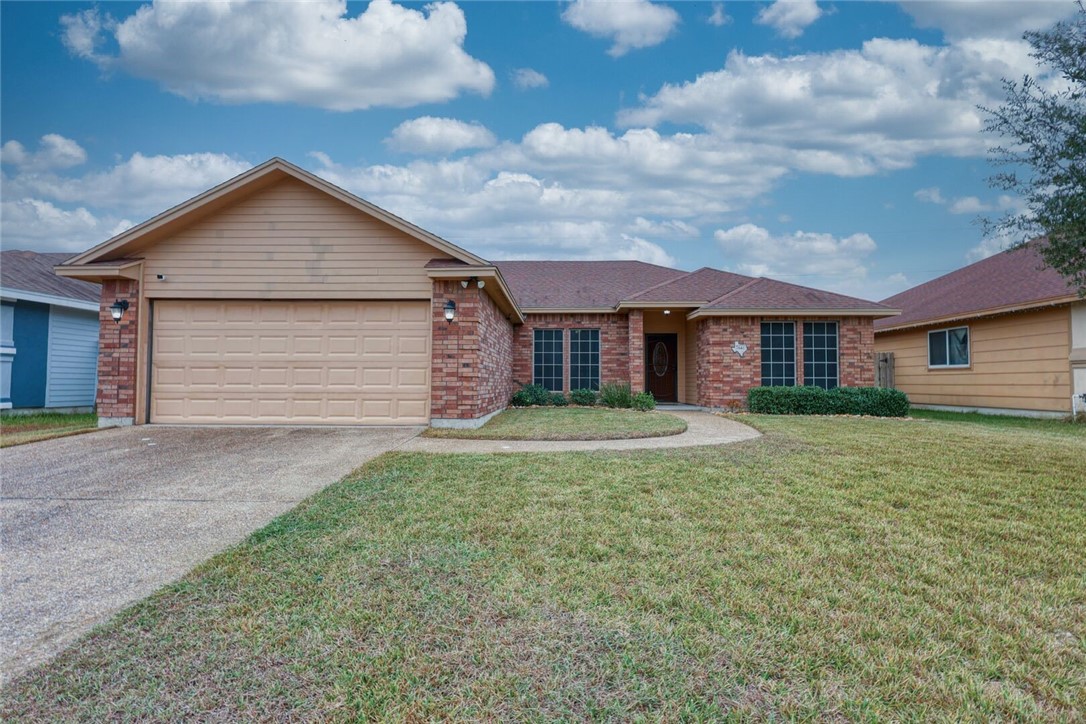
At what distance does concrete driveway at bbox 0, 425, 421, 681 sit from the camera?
2852 mm

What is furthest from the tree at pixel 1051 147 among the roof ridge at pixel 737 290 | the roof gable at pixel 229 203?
the roof ridge at pixel 737 290

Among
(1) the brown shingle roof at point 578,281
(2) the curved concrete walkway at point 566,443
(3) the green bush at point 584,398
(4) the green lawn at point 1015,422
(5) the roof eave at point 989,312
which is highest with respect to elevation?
(1) the brown shingle roof at point 578,281

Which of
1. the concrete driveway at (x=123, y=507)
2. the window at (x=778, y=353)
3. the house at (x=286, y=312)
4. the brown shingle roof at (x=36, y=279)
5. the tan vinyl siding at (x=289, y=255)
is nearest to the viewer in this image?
the concrete driveway at (x=123, y=507)

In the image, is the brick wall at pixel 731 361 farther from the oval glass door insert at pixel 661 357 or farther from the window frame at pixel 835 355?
the oval glass door insert at pixel 661 357

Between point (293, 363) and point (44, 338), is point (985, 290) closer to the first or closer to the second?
point (293, 363)

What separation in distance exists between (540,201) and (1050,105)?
1931 centimetres

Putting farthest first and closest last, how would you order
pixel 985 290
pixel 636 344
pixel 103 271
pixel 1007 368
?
pixel 636 344 < pixel 985 290 < pixel 1007 368 < pixel 103 271

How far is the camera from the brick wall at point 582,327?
16.0m

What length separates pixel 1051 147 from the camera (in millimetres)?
6039

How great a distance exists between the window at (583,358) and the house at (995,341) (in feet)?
30.5

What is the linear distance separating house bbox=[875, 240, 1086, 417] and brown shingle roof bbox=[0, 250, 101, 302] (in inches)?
855

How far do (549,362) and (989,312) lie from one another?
37.1 feet

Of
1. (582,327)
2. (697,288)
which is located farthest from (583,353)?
(697,288)

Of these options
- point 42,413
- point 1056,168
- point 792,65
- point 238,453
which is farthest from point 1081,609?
point 42,413
